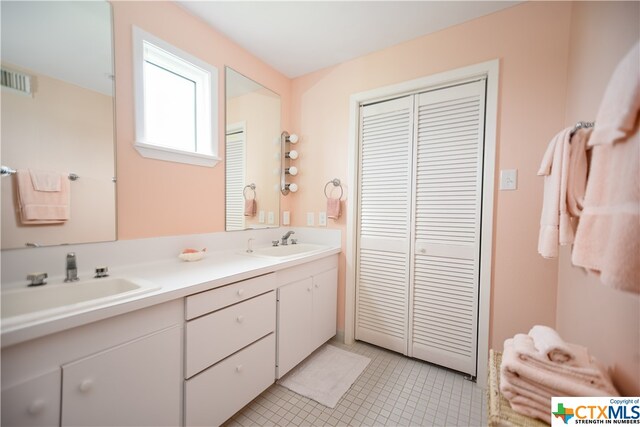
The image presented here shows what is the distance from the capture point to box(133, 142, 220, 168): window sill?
1476 mm

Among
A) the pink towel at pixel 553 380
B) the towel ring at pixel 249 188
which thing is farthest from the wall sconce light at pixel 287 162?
the pink towel at pixel 553 380

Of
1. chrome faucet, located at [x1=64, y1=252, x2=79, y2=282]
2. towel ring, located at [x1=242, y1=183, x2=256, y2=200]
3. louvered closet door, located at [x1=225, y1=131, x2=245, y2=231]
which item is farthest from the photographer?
towel ring, located at [x1=242, y1=183, x2=256, y2=200]

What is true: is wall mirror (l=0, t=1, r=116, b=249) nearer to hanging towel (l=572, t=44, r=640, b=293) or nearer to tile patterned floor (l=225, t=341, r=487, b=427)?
tile patterned floor (l=225, t=341, r=487, b=427)

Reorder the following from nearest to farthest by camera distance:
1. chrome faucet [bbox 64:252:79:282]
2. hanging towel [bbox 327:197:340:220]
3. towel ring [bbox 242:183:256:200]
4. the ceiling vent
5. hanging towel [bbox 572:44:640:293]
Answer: hanging towel [bbox 572:44:640:293] < the ceiling vent < chrome faucet [bbox 64:252:79:282] < towel ring [bbox 242:183:256:200] < hanging towel [bbox 327:197:340:220]

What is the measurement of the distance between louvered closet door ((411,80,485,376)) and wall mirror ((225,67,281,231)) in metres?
1.27

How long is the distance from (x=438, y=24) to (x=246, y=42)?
1413 mm

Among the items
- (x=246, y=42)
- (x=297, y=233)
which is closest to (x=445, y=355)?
(x=297, y=233)

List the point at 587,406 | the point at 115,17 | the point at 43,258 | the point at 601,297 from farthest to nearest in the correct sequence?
the point at 115,17 < the point at 43,258 < the point at 601,297 < the point at 587,406

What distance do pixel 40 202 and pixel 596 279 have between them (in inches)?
87.9

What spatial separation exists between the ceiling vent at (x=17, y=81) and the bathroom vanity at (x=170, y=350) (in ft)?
3.03

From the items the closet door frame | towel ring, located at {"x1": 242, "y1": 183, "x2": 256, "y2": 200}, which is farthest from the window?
the closet door frame

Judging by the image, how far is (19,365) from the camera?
746mm

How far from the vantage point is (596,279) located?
0.88m

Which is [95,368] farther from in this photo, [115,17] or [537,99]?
[537,99]
